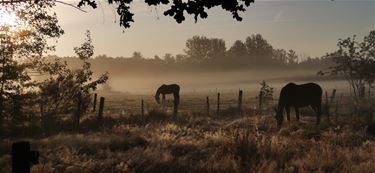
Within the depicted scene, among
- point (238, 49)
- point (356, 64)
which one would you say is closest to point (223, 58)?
point (238, 49)

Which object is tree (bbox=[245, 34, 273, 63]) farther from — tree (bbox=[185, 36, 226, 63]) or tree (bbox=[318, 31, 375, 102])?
tree (bbox=[318, 31, 375, 102])

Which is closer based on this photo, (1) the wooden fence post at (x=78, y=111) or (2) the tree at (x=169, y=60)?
(1) the wooden fence post at (x=78, y=111)

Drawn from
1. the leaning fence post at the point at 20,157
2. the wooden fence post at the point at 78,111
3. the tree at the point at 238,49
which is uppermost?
the tree at the point at 238,49

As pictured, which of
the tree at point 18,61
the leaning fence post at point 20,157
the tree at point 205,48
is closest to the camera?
the leaning fence post at point 20,157

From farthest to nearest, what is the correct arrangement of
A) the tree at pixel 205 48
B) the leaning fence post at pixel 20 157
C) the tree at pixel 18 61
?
the tree at pixel 205 48 → the tree at pixel 18 61 → the leaning fence post at pixel 20 157

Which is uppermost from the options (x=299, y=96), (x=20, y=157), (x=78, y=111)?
(x=20, y=157)

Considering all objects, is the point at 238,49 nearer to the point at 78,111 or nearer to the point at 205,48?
the point at 205,48

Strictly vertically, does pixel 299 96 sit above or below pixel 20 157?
below

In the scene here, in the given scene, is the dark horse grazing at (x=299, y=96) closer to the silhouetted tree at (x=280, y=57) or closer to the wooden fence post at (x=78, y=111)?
the wooden fence post at (x=78, y=111)

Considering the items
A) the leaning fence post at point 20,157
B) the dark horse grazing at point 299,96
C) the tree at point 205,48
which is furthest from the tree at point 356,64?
the tree at point 205,48

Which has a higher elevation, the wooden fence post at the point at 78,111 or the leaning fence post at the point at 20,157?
the leaning fence post at the point at 20,157

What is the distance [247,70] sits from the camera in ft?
551

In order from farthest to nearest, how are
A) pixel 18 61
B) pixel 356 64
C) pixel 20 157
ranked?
pixel 356 64 < pixel 18 61 < pixel 20 157

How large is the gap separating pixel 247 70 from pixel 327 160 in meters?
157
